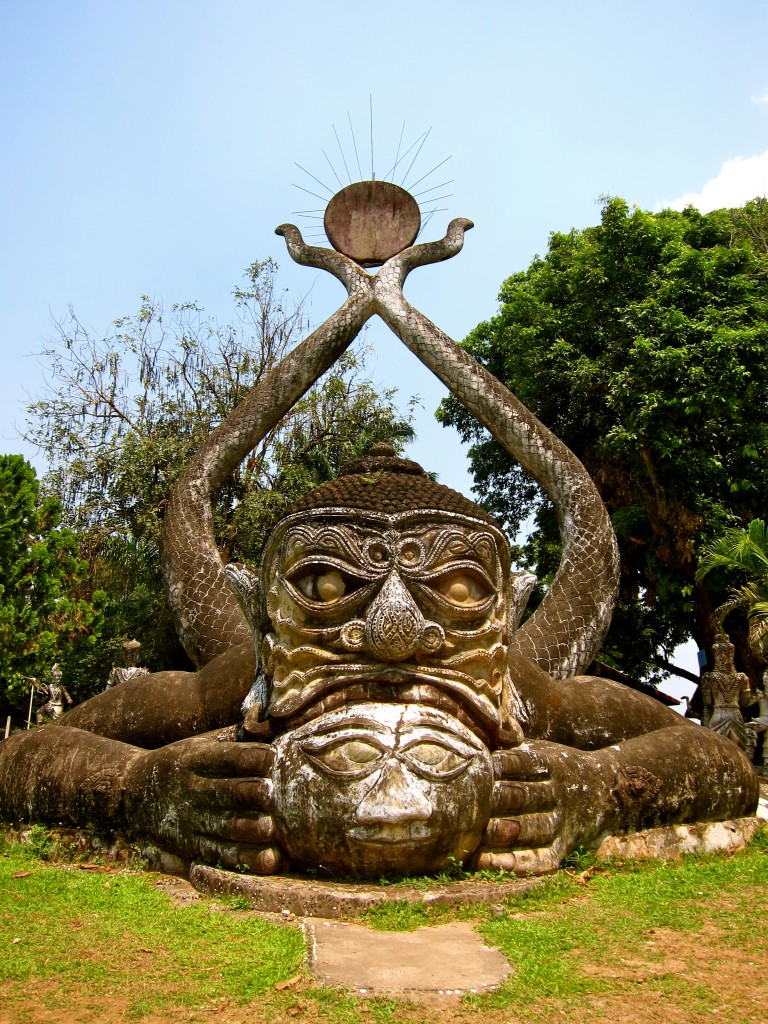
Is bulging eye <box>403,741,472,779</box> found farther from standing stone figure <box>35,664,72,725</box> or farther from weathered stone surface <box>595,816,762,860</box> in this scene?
standing stone figure <box>35,664,72,725</box>

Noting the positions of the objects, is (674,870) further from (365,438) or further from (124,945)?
(365,438)

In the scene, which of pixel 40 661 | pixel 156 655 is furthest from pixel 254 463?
pixel 40 661

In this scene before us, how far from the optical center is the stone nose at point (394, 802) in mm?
4320

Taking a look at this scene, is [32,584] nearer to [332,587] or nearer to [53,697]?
[53,697]

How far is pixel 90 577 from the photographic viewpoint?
1733 cm

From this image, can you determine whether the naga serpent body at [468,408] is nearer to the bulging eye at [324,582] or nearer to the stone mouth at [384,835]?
the bulging eye at [324,582]

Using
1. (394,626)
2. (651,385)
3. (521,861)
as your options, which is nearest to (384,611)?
(394,626)

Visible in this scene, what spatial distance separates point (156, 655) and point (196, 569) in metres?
9.19

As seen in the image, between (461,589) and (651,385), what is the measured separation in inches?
406

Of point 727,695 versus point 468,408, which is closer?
point 468,408

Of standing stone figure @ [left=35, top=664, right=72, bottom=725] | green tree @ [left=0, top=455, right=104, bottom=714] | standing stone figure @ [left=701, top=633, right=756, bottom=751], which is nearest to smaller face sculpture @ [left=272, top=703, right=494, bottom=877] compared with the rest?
standing stone figure @ [left=701, top=633, right=756, bottom=751]

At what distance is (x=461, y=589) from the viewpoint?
5.11m

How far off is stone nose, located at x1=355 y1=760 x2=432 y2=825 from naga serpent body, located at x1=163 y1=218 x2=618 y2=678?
2439 mm

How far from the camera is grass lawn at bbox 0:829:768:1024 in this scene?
3002mm
